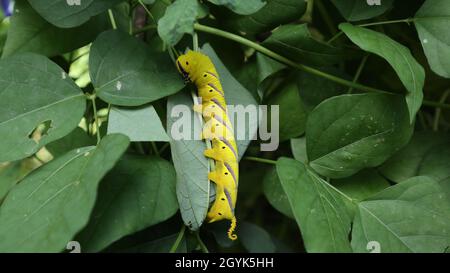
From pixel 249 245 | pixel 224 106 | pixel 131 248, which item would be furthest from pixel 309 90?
pixel 131 248

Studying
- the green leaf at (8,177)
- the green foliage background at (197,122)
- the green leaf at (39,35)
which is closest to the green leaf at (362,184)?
the green foliage background at (197,122)

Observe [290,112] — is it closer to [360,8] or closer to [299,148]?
[299,148]

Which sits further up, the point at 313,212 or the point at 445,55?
the point at 445,55

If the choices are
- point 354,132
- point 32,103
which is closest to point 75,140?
point 32,103

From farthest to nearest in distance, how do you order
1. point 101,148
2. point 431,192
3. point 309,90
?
point 309,90, point 431,192, point 101,148

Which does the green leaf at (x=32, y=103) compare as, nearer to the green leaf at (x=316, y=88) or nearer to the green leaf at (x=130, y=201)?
the green leaf at (x=130, y=201)

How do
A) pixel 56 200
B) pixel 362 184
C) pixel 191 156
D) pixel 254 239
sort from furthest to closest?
1. pixel 254 239
2. pixel 362 184
3. pixel 191 156
4. pixel 56 200

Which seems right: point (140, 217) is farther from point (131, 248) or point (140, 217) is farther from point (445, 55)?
point (445, 55)
